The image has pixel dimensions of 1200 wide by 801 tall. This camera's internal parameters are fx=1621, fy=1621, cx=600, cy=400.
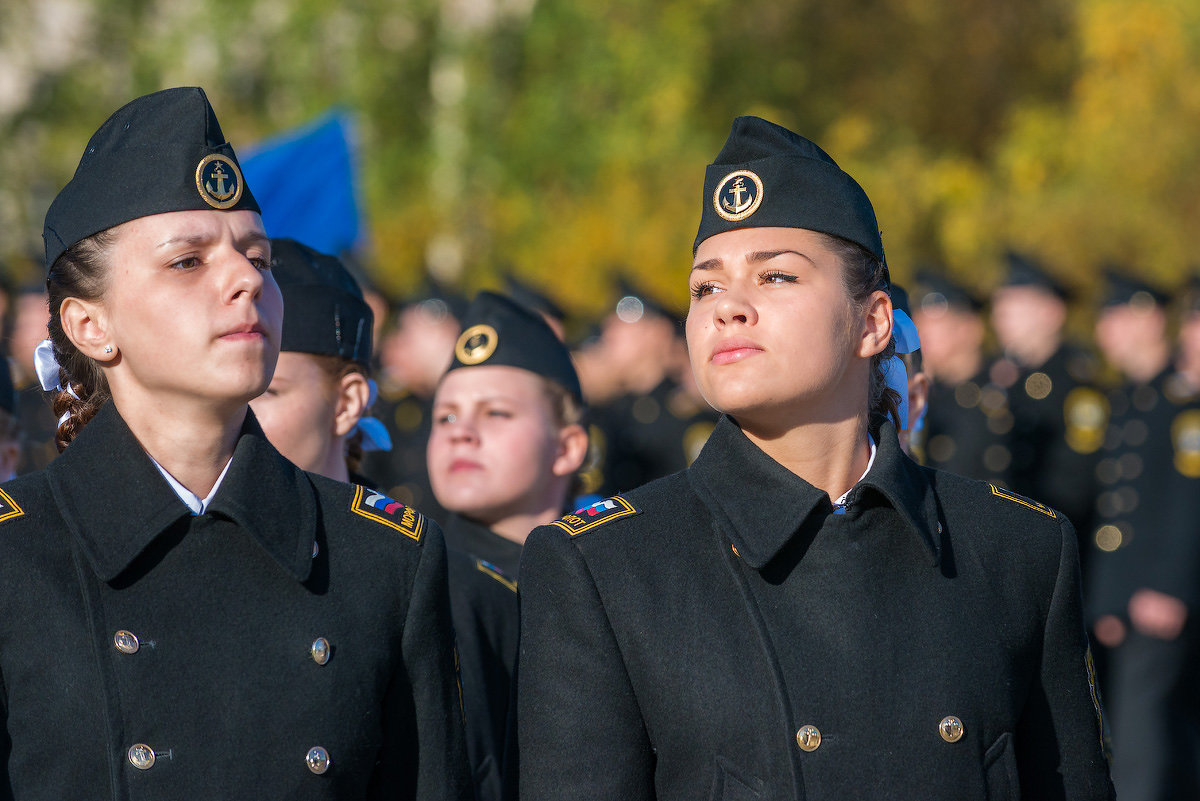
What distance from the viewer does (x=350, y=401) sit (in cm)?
453

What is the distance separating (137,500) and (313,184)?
584 centimetres

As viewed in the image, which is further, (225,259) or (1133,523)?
(1133,523)

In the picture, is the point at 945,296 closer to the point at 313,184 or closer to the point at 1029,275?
the point at 1029,275

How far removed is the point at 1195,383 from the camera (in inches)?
358

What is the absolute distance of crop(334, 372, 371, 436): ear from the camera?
4.48 m

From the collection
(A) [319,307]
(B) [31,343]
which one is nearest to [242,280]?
(A) [319,307]

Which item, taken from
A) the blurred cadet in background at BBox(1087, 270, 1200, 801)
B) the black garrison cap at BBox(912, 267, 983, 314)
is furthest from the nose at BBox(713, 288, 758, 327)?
the black garrison cap at BBox(912, 267, 983, 314)

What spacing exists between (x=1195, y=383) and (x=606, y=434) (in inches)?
179

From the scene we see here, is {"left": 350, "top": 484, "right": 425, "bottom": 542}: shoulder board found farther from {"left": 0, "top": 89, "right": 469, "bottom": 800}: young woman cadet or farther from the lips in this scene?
the lips

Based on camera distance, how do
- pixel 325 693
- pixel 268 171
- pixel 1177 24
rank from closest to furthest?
pixel 325 693
pixel 268 171
pixel 1177 24

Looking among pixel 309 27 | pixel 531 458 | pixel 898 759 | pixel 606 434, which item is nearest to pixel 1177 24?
pixel 606 434

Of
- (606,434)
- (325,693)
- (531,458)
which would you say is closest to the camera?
(325,693)

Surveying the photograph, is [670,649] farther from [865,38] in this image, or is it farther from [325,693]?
[865,38]

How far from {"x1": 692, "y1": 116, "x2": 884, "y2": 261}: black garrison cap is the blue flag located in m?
5.11
